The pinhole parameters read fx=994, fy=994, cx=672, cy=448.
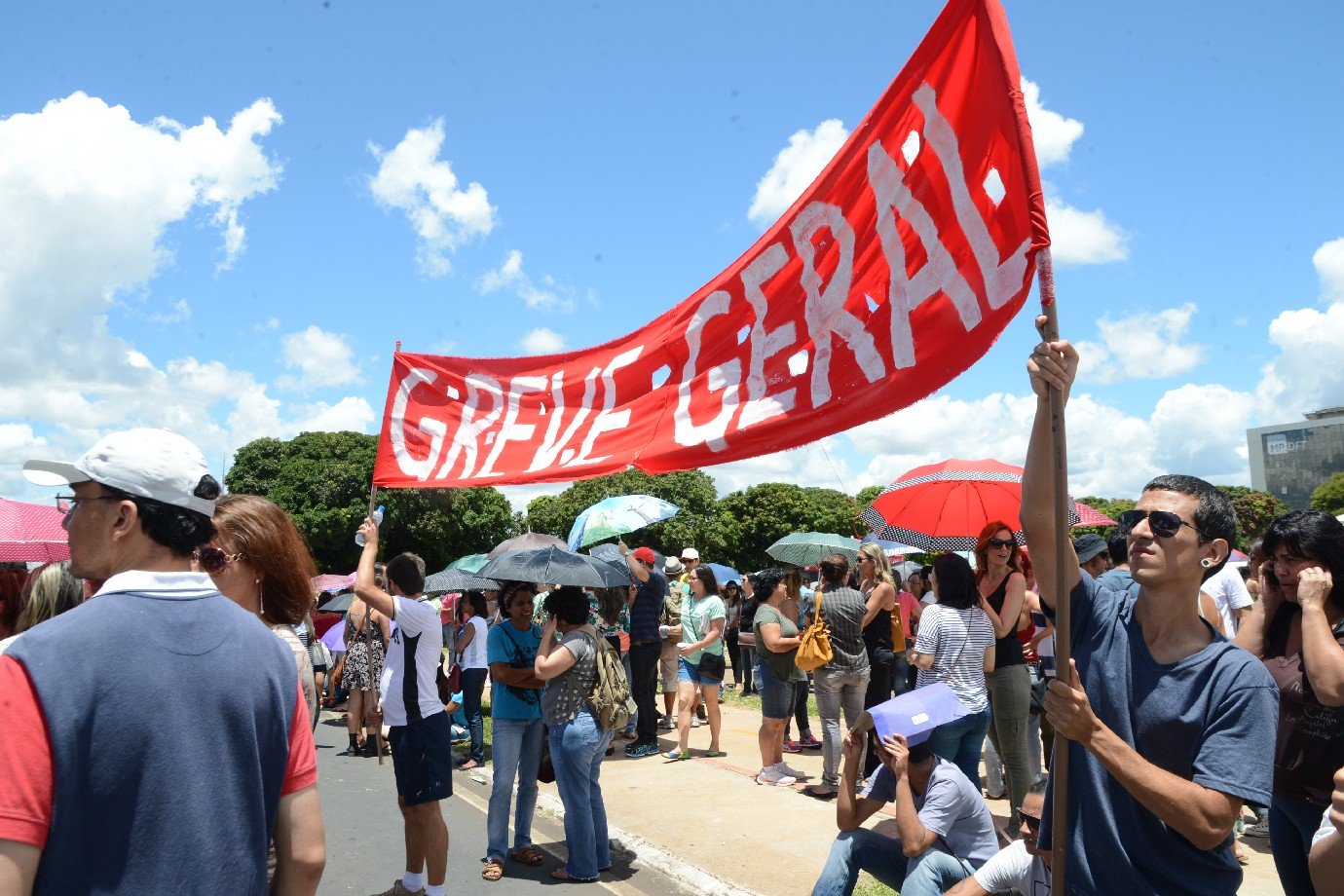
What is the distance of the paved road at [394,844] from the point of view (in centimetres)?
605

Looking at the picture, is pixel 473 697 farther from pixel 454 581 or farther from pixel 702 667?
pixel 702 667

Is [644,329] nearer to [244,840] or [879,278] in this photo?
[879,278]

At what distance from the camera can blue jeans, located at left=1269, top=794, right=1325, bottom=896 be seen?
11.2ft

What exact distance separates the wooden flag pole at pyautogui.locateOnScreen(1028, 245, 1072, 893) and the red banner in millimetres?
477

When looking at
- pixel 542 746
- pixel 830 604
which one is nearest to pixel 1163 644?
pixel 542 746

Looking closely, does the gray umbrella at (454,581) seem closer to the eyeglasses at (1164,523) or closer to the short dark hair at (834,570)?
the short dark hair at (834,570)

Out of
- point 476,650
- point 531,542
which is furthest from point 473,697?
point 531,542

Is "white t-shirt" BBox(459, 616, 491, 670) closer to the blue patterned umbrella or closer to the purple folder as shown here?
the blue patterned umbrella

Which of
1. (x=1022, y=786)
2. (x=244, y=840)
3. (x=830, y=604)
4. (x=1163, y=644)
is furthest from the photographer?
(x=830, y=604)

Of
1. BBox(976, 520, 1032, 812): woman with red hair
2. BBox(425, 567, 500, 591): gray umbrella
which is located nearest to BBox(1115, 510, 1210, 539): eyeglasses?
BBox(976, 520, 1032, 812): woman with red hair

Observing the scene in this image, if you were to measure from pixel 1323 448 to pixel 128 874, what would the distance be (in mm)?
130652

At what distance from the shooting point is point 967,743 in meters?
6.55

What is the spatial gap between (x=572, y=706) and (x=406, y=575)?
1.27 metres

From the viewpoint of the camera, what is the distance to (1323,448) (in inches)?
4333
